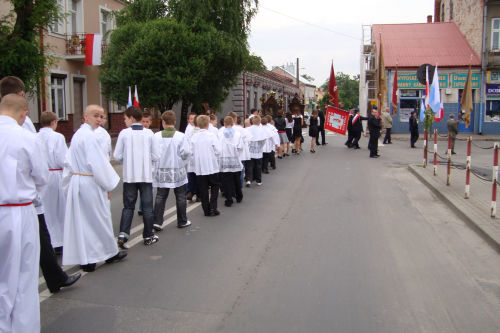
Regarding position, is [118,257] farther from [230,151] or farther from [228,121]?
[228,121]

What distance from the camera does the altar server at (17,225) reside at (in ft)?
11.7

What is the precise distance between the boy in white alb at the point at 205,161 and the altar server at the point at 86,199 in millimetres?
2939

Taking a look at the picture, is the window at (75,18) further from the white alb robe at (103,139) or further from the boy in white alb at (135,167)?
the white alb robe at (103,139)

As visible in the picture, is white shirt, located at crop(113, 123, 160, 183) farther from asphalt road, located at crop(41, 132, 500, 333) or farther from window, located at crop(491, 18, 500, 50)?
window, located at crop(491, 18, 500, 50)

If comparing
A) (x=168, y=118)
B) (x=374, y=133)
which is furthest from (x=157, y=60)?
(x=168, y=118)

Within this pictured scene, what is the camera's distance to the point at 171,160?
7.28m

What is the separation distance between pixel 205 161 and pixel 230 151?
39.2 inches

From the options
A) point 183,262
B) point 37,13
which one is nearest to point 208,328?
point 183,262

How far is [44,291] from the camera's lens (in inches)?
195

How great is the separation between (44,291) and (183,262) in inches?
61.5

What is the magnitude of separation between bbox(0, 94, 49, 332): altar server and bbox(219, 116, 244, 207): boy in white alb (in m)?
5.58

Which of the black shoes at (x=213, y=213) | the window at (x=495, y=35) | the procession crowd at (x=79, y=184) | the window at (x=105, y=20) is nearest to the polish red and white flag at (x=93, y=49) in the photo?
the window at (x=105, y=20)

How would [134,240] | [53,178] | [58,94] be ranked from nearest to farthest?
[53,178]
[134,240]
[58,94]

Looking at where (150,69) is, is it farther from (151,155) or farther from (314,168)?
(151,155)
